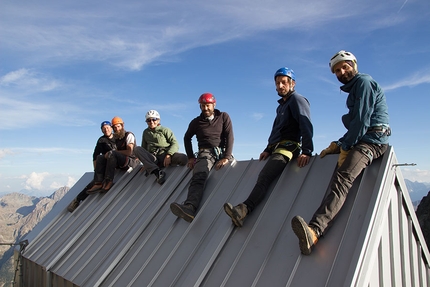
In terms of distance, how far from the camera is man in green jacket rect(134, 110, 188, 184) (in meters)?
7.69

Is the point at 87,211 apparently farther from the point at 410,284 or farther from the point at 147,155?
the point at 410,284

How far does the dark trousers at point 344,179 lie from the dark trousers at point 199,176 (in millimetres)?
2410

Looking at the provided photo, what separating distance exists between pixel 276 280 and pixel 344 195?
1200 mm

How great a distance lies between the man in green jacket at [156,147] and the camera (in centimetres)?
769

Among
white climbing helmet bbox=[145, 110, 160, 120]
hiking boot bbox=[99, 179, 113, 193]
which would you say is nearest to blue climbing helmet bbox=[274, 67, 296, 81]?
white climbing helmet bbox=[145, 110, 160, 120]

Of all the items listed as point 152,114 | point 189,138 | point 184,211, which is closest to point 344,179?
point 184,211

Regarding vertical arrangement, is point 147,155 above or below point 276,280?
above

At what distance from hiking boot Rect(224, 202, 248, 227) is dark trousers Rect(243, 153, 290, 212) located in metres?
0.13

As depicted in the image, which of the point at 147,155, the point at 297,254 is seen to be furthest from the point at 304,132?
the point at 147,155

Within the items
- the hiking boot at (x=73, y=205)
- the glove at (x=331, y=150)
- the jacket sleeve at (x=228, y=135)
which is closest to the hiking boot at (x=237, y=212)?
the glove at (x=331, y=150)

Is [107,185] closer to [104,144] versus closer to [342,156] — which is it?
[104,144]

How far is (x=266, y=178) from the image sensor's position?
16.1 ft

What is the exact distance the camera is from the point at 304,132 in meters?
4.89

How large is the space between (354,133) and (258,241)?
5.73 ft
